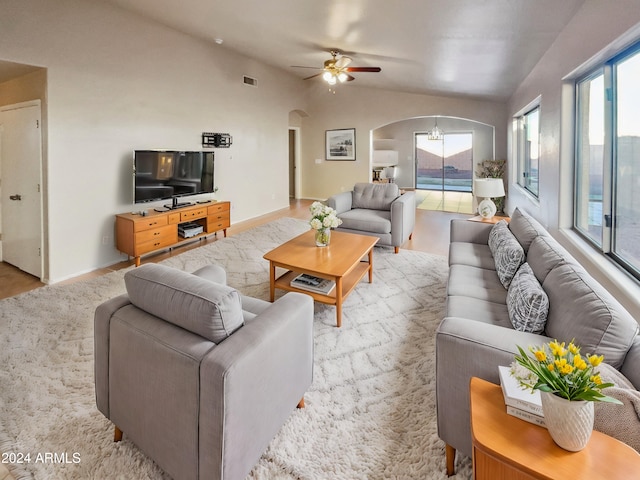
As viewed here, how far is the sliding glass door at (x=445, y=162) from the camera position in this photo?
1103 cm

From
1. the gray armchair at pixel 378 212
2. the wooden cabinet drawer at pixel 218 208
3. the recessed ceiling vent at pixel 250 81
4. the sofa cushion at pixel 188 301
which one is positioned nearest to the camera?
the sofa cushion at pixel 188 301

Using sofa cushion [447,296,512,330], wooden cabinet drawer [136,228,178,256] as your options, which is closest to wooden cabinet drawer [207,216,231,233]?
wooden cabinet drawer [136,228,178,256]

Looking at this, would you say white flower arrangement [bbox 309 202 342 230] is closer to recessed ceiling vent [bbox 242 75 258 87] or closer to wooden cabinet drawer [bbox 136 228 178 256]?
wooden cabinet drawer [bbox 136 228 178 256]

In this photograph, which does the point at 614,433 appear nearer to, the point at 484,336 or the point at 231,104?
the point at 484,336

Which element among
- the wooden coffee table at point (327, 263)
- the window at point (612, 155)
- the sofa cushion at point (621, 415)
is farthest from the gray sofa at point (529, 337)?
the wooden coffee table at point (327, 263)

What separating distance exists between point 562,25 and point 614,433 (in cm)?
328

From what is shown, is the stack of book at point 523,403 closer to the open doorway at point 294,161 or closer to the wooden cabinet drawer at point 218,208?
the wooden cabinet drawer at point 218,208

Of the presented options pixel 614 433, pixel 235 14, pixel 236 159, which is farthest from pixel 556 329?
pixel 236 159

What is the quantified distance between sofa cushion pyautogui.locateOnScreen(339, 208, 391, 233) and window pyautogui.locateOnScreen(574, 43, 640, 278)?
91.4 inches

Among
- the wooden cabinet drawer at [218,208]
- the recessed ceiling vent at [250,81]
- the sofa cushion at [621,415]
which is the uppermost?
the recessed ceiling vent at [250,81]

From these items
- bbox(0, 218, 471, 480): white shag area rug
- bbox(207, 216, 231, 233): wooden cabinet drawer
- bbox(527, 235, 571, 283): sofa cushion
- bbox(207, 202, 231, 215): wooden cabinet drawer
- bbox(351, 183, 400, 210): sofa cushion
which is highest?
bbox(351, 183, 400, 210): sofa cushion

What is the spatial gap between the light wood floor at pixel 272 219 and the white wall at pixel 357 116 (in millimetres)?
950

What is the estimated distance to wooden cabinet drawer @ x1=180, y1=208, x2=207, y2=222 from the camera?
16.9 ft

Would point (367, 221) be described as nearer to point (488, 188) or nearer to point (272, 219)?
point (488, 188)
